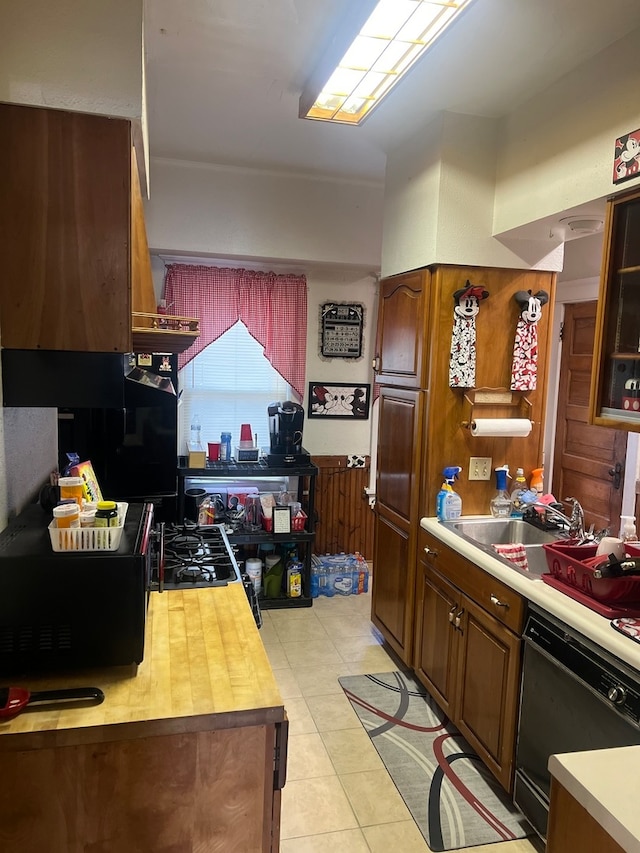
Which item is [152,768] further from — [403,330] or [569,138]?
[569,138]

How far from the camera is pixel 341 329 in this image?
Result: 14.1ft

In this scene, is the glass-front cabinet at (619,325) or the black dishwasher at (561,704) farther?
the glass-front cabinet at (619,325)

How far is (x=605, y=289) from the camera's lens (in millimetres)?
2012

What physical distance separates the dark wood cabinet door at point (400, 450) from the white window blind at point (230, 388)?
123 cm

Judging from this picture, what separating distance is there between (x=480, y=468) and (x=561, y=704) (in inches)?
45.3

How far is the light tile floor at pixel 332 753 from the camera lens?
80.4 inches

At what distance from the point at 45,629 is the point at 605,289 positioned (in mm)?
1970

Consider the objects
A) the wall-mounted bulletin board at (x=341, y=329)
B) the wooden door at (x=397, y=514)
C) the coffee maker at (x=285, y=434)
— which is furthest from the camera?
the wall-mounted bulletin board at (x=341, y=329)

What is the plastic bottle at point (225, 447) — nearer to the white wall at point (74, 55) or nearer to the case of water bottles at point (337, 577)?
the case of water bottles at point (337, 577)

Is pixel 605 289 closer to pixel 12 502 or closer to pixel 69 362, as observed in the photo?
pixel 69 362

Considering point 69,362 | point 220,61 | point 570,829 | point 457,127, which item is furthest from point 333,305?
point 570,829

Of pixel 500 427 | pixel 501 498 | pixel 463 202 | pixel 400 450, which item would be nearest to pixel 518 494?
pixel 501 498

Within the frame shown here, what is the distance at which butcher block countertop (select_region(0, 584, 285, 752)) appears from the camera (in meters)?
1.25

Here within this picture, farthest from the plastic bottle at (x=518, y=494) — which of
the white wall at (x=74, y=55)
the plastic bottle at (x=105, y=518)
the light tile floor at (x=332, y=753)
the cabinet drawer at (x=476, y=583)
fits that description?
the white wall at (x=74, y=55)
